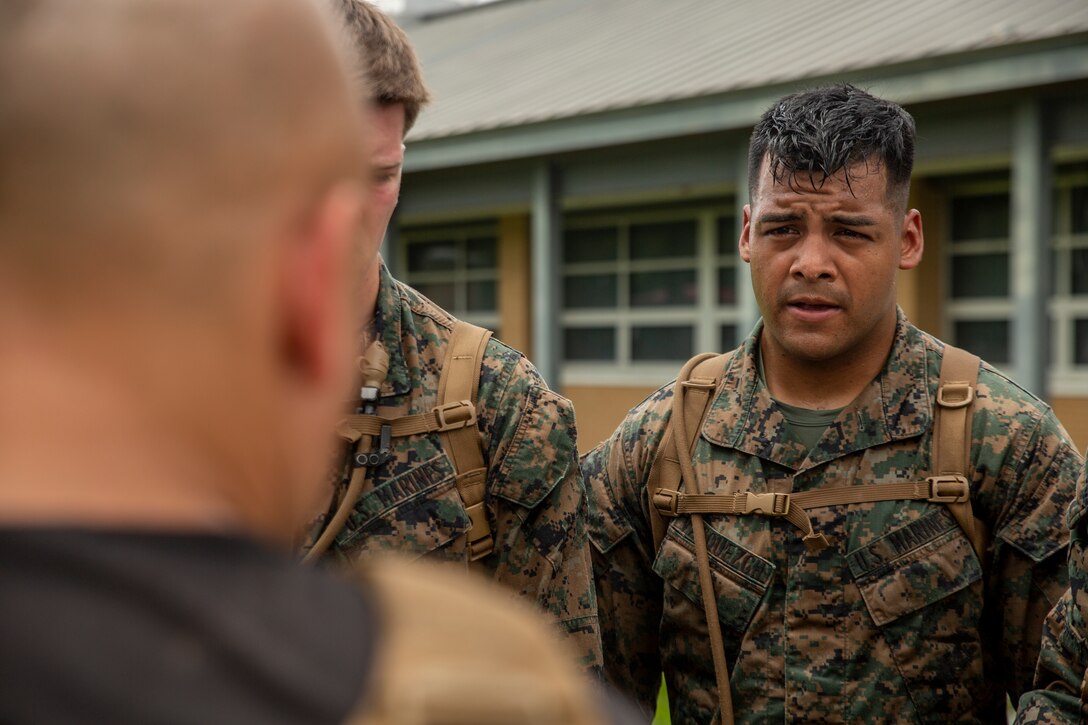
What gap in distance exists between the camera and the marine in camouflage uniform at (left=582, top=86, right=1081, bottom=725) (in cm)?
278

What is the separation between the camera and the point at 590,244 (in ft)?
45.6

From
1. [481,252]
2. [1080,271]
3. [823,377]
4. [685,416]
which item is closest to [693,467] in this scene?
[685,416]

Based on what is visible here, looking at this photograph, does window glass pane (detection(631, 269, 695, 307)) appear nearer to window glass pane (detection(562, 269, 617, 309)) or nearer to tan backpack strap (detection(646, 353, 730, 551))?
window glass pane (detection(562, 269, 617, 309))

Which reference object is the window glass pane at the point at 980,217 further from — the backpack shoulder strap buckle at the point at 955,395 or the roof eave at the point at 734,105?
the backpack shoulder strap buckle at the point at 955,395

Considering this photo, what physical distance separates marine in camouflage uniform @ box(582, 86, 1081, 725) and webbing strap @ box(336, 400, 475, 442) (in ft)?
2.05

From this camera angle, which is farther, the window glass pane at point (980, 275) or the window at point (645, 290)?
the window at point (645, 290)

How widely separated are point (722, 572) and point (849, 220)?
87 cm

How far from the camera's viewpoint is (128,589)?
0.77 meters

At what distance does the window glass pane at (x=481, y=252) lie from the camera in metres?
14.7

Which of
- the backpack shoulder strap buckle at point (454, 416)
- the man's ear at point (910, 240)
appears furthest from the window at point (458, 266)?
the backpack shoulder strap buckle at point (454, 416)

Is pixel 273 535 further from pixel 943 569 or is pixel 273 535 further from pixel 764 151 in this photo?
pixel 764 151

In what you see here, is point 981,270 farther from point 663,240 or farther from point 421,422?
point 421,422

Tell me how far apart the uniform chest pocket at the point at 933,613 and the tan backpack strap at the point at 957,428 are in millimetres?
30

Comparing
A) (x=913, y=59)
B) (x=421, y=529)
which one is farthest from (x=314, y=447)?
(x=913, y=59)
